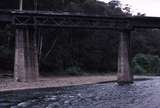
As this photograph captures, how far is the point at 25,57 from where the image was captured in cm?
6400

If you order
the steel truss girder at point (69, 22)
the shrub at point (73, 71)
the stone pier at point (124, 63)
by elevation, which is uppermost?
the steel truss girder at point (69, 22)

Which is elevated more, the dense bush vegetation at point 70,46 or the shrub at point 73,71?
the dense bush vegetation at point 70,46

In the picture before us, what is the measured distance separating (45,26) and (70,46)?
32.5 meters

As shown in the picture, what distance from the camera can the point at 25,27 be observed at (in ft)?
215

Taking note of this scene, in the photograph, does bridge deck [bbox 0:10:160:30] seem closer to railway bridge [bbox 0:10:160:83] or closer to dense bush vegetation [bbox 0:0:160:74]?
railway bridge [bbox 0:10:160:83]

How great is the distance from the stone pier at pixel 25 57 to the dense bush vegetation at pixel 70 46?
54.5 ft

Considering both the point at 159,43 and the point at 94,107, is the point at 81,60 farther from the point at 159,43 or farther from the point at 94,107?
the point at 94,107

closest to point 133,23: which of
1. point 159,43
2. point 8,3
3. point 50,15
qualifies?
point 50,15

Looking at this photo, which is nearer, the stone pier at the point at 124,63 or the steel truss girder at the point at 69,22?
the steel truss girder at the point at 69,22

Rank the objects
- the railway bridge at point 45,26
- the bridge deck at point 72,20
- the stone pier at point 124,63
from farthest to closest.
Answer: the stone pier at point 124,63
the bridge deck at point 72,20
the railway bridge at point 45,26

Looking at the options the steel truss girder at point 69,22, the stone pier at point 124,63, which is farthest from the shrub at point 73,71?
the stone pier at point 124,63

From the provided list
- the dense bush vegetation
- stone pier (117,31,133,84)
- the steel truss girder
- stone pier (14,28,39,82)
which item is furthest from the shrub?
stone pier (14,28,39,82)

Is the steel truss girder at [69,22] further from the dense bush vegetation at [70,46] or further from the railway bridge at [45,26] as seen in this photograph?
the dense bush vegetation at [70,46]

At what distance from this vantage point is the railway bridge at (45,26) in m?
64.1
